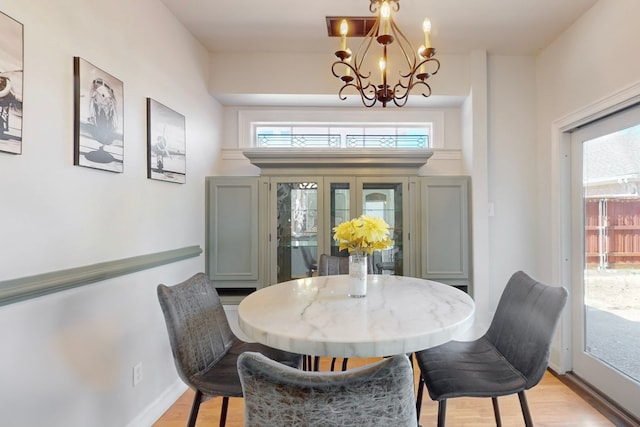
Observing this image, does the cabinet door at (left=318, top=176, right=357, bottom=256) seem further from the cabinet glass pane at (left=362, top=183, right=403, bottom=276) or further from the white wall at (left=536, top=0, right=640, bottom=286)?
the white wall at (left=536, top=0, right=640, bottom=286)

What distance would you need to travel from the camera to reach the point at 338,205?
2.86 meters

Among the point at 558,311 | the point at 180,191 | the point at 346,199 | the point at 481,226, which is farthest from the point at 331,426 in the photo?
the point at 481,226

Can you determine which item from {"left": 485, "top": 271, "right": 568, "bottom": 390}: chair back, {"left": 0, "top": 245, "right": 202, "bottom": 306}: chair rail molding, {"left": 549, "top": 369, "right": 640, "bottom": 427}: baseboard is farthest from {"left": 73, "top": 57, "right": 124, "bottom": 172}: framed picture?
{"left": 549, "top": 369, "right": 640, "bottom": 427}: baseboard

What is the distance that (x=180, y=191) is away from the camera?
2.35 metres

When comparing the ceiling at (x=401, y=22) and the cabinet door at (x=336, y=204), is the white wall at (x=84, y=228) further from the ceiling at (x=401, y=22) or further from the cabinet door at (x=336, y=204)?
the cabinet door at (x=336, y=204)

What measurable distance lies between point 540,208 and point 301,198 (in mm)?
2111

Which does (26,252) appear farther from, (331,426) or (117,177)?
(331,426)

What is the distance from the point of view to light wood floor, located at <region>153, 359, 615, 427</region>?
1901 mm

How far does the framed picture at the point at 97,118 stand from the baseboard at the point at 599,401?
324cm

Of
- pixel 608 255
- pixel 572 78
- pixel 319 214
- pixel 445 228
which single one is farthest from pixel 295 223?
pixel 572 78

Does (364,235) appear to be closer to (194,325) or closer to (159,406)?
(194,325)

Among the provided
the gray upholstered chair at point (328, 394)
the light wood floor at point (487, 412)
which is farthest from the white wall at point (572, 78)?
the gray upholstered chair at point (328, 394)

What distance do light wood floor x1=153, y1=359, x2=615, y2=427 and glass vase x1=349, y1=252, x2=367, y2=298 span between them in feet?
3.52

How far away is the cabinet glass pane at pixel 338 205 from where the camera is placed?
285 centimetres
